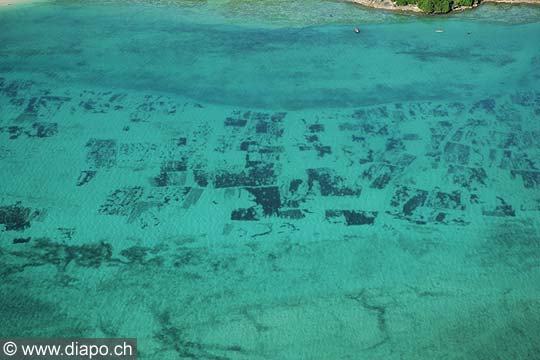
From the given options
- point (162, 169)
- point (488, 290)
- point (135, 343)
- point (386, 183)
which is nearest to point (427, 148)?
point (386, 183)

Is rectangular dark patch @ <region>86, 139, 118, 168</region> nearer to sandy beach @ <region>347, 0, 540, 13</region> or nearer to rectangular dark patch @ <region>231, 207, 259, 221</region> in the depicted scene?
rectangular dark patch @ <region>231, 207, 259, 221</region>

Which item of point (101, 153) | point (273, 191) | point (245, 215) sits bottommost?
point (245, 215)

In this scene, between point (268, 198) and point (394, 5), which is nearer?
point (268, 198)

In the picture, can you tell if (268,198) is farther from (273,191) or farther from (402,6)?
(402,6)

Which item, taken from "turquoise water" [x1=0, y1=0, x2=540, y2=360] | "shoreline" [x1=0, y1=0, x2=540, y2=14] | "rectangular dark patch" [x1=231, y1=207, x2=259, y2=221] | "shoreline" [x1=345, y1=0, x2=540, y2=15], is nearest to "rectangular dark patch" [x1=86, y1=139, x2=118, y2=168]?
"turquoise water" [x1=0, y1=0, x2=540, y2=360]

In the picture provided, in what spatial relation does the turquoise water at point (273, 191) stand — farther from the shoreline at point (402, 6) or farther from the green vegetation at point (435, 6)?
the shoreline at point (402, 6)

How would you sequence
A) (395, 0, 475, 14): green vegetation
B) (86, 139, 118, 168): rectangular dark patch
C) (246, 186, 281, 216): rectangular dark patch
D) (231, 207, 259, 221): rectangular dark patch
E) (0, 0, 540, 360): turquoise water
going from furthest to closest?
1. (395, 0, 475, 14): green vegetation
2. (86, 139, 118, 168): rectangular dark patch
3. (246, 186, 281, 216): rectangular dark patch
4. (231, 207, 259, 221): rectangular dark patch
5. (0, 0, 540, 360): turquoise water

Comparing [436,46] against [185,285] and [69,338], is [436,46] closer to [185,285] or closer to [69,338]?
[185,285]

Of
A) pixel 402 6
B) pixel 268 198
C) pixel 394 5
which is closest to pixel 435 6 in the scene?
pixel 402 6

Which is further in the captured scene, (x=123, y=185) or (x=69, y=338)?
(x=123, y=185)
